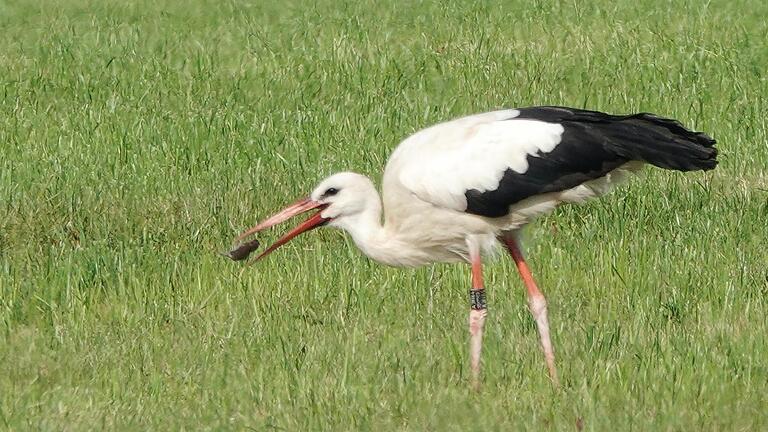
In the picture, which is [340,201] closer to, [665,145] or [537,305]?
[537,305]

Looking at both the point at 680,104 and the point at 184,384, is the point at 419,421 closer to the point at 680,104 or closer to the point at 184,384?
the point at 184,384

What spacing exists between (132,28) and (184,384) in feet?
27.2

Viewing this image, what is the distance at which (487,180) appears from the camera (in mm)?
6504

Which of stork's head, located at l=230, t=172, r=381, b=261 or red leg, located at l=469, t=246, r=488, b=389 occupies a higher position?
stork's head, located at l=230, t=172, r=381, b=261

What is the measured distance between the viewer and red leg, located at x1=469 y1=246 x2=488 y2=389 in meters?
6.26

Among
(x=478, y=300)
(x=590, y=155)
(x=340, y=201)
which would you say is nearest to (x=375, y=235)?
(x=340, y=201)

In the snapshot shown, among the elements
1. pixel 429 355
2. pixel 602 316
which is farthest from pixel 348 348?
pixel 602 316

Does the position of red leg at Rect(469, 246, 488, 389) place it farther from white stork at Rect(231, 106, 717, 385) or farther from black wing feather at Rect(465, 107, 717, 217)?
black wing feather at Rect(465, 107, 717, 217)

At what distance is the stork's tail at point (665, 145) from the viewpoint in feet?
20.9

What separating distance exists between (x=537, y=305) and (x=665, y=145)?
0.84m

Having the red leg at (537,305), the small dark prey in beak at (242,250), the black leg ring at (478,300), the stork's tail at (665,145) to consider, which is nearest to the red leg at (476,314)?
the black leg ring at (478,300)

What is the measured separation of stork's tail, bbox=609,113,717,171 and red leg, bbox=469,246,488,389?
0.78 metres

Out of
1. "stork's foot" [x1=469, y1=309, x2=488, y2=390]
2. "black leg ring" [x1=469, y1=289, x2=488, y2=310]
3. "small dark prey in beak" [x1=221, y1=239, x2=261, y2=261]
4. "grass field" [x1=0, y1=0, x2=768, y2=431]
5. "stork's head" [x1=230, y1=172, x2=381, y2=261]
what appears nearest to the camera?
"grass field" [x1=0, y1=0, x2=768, y2=431]

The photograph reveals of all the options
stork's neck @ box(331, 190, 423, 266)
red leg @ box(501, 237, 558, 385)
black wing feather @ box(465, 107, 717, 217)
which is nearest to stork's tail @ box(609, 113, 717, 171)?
black wing feather @ box(465, 107, 717, 217)
